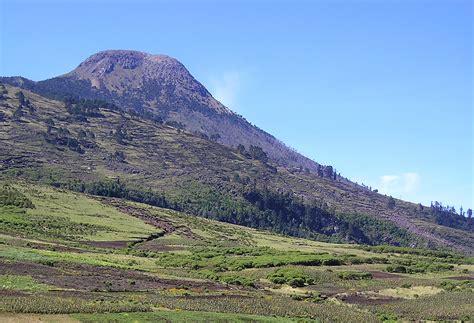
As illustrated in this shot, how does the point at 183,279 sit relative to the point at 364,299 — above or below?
below

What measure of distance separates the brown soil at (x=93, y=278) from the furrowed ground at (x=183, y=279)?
0.52 feet

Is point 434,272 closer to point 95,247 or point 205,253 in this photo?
point 205,253

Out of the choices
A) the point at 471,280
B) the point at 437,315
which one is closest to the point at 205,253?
the point at 471,280

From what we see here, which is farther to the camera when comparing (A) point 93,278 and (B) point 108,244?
(B) point 108,244

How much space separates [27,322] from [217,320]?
1530 cm

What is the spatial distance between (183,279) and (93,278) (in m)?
14.3

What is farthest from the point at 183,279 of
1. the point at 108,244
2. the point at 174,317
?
the point at 108,244

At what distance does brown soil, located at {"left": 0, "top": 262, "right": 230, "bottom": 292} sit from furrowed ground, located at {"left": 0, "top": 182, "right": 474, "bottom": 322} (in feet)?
0.52

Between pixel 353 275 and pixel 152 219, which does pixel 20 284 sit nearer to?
pixel 353 275

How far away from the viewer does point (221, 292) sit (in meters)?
71.6

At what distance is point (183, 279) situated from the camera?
271 ft

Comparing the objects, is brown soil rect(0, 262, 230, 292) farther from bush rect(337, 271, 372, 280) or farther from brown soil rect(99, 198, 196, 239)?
brown soil rect(99, 198, 196, 239)

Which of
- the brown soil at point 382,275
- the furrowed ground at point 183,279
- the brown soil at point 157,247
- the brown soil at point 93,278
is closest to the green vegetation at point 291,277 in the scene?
the furrowed ground at point 183,279

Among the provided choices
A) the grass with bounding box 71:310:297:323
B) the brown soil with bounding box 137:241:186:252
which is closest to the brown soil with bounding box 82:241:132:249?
the brown soil with bounding box 137:241:186:252
